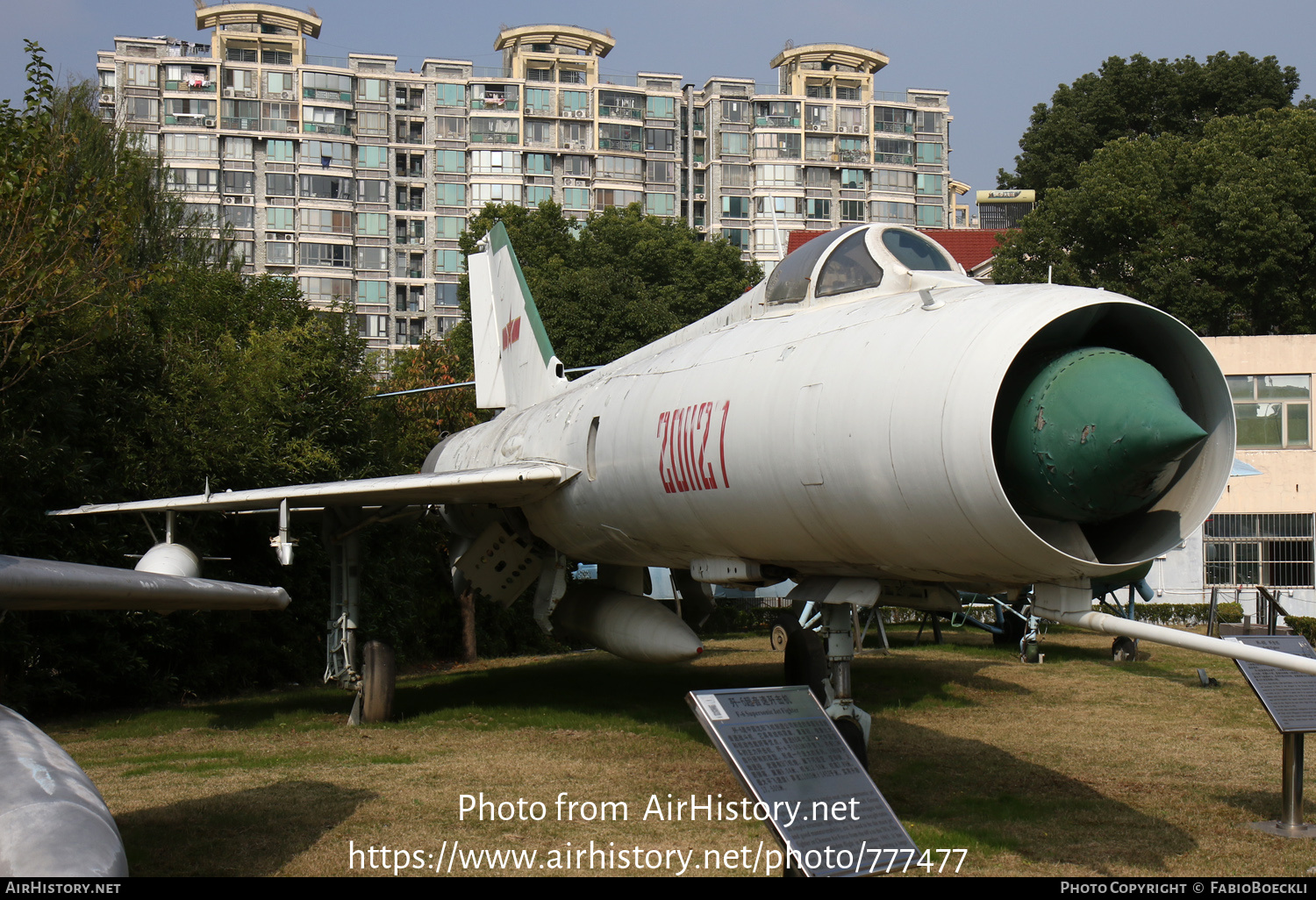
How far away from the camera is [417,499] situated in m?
11.3

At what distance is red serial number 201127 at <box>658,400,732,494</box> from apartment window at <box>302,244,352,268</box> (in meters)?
70.0

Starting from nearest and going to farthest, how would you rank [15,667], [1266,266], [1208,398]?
[1208,398], [15,667], [1266,266]

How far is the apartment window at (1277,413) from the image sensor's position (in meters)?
25.3

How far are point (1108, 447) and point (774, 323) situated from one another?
317 cm

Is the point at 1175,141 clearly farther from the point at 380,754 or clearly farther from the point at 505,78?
the point at 505,78

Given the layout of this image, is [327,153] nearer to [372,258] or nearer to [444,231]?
[372,258]

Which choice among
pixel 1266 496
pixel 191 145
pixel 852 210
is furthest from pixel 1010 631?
pixel 191 145

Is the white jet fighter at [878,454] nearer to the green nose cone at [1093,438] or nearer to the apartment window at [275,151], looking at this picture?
the green nose cone at [1093,438]

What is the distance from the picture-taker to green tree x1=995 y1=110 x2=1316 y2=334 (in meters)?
35.2

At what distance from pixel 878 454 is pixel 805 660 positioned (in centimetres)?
575

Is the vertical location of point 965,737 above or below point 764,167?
below

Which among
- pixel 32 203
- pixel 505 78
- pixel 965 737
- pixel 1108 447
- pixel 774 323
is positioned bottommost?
pixel 965 737

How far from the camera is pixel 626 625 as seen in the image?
35.4 feet

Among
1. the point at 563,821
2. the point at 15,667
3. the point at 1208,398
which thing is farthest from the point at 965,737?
the point at 15,667
